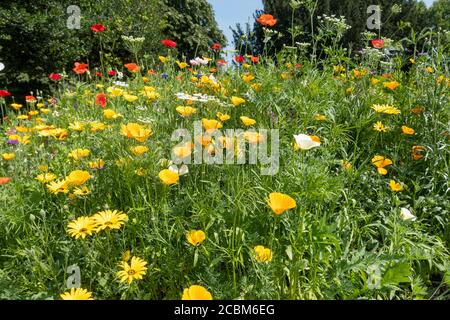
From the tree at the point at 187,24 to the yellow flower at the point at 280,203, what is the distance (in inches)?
281

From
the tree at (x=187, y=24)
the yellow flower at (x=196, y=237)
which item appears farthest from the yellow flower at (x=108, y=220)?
the tree at (x=187, y=24)

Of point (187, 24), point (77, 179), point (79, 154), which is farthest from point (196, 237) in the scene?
point (187, 24)

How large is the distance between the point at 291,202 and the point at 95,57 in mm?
6951

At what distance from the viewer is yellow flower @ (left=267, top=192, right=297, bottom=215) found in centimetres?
139

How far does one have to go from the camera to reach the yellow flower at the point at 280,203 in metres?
1.39

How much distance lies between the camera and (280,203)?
1408 mm

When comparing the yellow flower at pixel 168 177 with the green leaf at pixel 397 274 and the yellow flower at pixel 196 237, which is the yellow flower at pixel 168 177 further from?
the green leaf at pixel 397 274

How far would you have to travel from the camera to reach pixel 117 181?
1944mm

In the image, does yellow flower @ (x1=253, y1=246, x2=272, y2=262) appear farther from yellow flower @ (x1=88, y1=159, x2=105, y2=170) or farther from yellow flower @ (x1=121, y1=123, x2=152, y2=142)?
yellow flower @ (x1=88, y1=159, x2=105, y2=170)

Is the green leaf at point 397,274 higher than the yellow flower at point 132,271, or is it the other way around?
the yellow flower at point 132,271

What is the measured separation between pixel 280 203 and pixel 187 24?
794 centimetres
